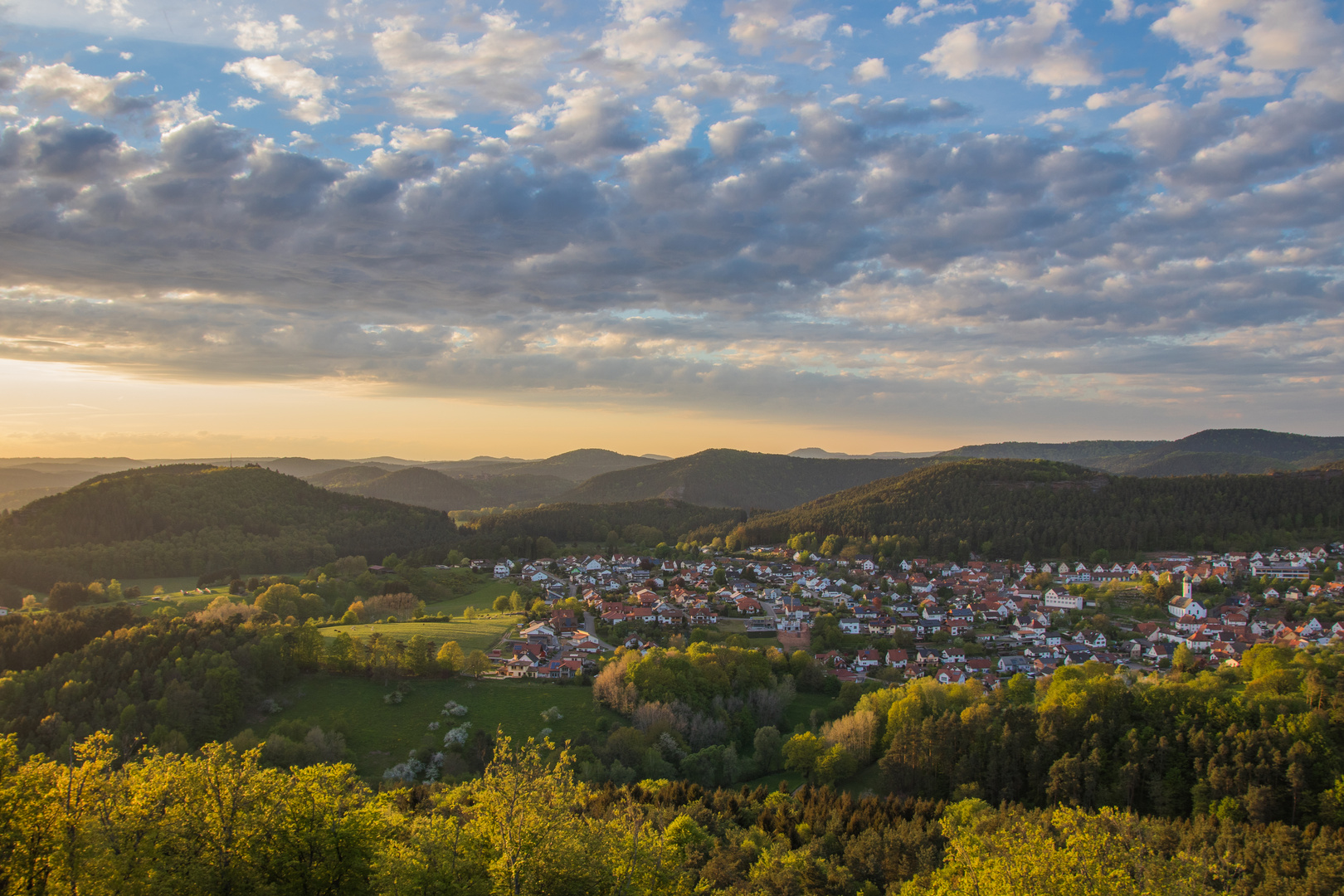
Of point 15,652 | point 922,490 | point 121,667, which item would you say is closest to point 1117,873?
point 121,667

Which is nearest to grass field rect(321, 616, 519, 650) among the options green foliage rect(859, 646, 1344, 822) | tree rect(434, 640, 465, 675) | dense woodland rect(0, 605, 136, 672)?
tree rect(434, 640, 465, 675)

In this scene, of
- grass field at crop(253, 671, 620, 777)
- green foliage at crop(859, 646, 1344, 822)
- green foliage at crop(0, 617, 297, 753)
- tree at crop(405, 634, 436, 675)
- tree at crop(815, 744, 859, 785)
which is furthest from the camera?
tree at crop(405, 634, 436, 675)

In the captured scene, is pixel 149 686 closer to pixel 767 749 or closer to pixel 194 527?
pixel 767 749

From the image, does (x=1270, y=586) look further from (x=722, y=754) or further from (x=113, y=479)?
(x=113, y=479)

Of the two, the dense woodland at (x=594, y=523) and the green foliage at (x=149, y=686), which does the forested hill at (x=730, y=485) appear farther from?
the green foliage at (x=149, y=686)

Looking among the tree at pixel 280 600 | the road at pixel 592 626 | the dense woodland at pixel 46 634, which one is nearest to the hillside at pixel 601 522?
the tree at pixel 280 600

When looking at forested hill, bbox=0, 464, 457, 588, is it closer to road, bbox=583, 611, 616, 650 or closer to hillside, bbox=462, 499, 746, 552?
hillside, bbox=462, 499, 746, 552
